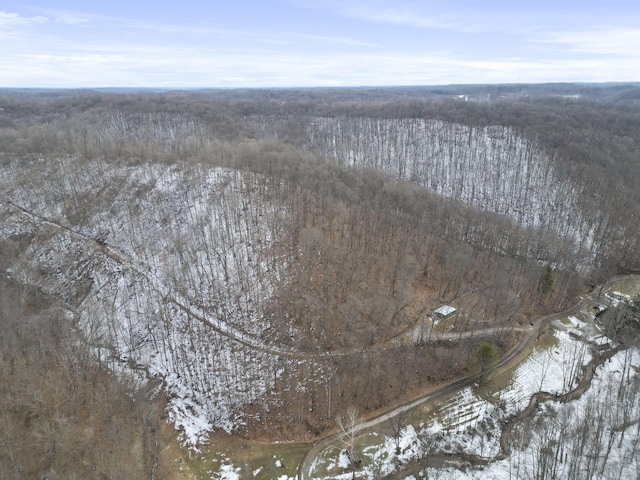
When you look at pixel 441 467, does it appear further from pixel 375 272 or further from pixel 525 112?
pixel 525 112

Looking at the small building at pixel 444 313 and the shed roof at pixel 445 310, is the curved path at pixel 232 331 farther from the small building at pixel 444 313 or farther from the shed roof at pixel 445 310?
the shed roof at pixel 445 310

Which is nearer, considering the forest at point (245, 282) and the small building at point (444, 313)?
the forest at point (245, 282)

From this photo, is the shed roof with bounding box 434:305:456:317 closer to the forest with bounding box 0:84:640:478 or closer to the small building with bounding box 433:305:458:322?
the small building with bounding box 433:305:458:322

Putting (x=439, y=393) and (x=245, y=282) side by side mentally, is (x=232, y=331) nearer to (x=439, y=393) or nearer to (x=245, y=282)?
(x=245, y=282)

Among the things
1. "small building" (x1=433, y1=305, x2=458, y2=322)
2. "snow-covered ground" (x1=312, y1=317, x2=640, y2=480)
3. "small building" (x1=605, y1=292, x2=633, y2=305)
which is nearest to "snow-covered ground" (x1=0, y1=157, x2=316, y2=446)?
"snow-covered ground" (x1=312, y1=317, x2=640, y2=480)

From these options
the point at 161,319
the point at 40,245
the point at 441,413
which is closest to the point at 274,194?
the point at 161,319

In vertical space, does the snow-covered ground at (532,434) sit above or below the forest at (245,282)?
below

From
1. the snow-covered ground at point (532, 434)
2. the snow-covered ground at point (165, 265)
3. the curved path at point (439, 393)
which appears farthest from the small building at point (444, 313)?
the snow-covered ground at point (165, 265)
